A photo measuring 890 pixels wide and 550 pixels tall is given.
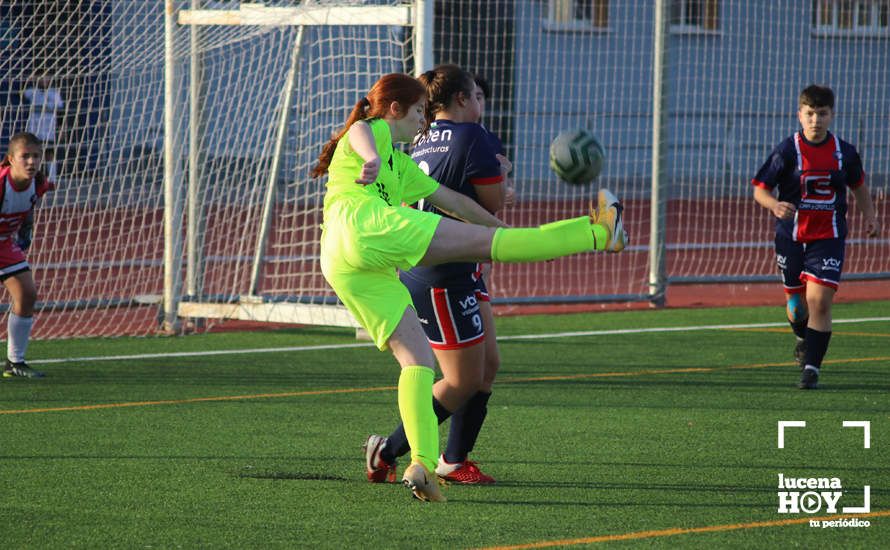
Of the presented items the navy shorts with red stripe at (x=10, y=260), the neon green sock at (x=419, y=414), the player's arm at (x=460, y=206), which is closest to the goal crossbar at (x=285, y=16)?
the navy shorts with red stripe at (x=10, y=260)

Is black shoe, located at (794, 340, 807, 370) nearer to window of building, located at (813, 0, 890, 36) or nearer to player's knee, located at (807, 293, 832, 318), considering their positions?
player's knee, located at (807, 293, 832, 318)

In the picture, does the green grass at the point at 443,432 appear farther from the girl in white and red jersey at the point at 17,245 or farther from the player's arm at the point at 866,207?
the player's arm at the point at 866,207

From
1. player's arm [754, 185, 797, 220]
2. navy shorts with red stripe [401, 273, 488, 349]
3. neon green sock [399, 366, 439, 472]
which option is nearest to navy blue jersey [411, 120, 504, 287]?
navy shorts with red stripe [401, 273, 488, 349]

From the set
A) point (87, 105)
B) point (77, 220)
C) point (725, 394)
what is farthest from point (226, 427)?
point (77, 220)

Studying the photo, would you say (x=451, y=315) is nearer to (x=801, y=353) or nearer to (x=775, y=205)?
(x=775, y=205)

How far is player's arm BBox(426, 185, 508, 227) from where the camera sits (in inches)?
246

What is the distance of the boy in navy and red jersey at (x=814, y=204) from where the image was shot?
9250mm

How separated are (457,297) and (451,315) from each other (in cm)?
8

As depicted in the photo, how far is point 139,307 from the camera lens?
13594 millimetres

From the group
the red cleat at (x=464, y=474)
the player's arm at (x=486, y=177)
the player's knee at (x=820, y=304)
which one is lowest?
the red cleat at (x=464, y=474)

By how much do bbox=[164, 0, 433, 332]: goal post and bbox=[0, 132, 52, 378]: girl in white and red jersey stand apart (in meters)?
2.54

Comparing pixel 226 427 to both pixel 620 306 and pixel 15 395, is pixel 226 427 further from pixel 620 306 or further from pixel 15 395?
Answer: pixel 620 306

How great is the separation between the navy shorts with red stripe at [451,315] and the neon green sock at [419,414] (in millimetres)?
426

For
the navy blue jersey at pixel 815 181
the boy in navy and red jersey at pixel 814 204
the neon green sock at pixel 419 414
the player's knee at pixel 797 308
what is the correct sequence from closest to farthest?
the neon green sock at pixel 419 414 < the boy in navy and red jersey at pixel 814 204 < the navy blue jersey at pixel 815 181 < the player's knee at pixel 797 308
